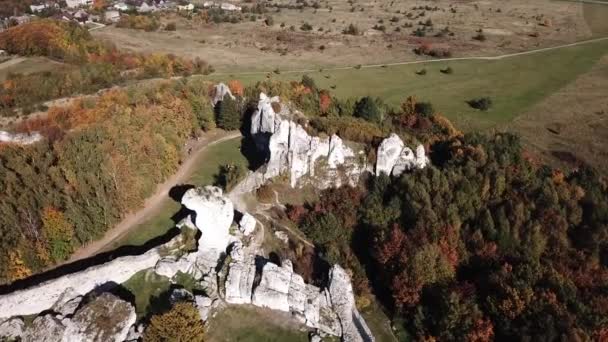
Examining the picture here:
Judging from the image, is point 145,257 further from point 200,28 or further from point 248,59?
point 200,28

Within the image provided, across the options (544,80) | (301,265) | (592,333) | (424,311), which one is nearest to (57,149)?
(301,265)

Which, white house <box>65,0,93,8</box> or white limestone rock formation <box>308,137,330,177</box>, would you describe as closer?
white limestone rock formation <box>308,137,330,177</box>

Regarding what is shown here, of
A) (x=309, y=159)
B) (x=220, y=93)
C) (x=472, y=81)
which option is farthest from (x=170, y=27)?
(x=309, y=159)

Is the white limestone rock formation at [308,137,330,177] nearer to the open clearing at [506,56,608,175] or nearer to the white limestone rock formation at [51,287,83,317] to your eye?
the white limestone rock formation at [51,287,83,317]

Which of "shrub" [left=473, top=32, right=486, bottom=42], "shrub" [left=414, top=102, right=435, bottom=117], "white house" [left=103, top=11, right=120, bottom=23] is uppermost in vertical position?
"white house" [left=103, top=11, right=120, bottom=23]

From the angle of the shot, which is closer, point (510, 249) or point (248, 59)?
point (510, 249)

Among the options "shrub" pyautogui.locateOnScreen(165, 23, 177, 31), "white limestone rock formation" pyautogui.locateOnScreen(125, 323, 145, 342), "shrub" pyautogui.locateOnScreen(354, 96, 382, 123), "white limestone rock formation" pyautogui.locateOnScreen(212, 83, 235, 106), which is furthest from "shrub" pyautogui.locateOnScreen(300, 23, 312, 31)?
"white limestone rock formation" pyautogui.locateOnScreen(125, 323, 145, 342)

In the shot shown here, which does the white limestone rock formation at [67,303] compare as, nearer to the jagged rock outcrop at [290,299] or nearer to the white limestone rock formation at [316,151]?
the jagged rock outcrop at [290,299]

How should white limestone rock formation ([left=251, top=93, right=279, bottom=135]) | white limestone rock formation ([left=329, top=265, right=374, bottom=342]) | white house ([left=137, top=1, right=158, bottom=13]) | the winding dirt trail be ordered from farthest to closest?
white house ([left=137, top=1, right=158, bottom=13]) < white limestone rock formation ([left=251, top=93, right=279, bottom=135]) < the winding dirt trail < white limestone rock formation ([left=329, top=265, right=374, bottom=342])
